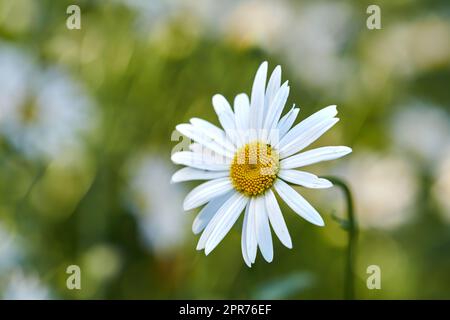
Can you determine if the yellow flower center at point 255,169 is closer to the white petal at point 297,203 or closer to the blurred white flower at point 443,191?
the white petal at point 297,203

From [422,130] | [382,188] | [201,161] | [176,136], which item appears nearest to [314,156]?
[201,161]

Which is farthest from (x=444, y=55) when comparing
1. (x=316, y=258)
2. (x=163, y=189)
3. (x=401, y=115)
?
(x=163, y=189)

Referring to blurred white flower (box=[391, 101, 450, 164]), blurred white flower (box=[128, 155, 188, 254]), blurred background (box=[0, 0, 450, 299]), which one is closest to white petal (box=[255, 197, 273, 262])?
blurred background (box=[0, 0, 450, 299])

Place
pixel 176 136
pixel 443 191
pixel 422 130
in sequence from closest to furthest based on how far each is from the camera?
1. pixel 176 136
2. pixel 443 191
3. pixel 422 130

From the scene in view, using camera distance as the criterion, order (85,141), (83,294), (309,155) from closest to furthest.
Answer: (309,155) → (83,294) → (85,141)

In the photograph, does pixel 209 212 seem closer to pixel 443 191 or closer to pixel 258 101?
pixel 258 101

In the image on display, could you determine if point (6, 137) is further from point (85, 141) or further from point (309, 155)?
point (309, 155)
